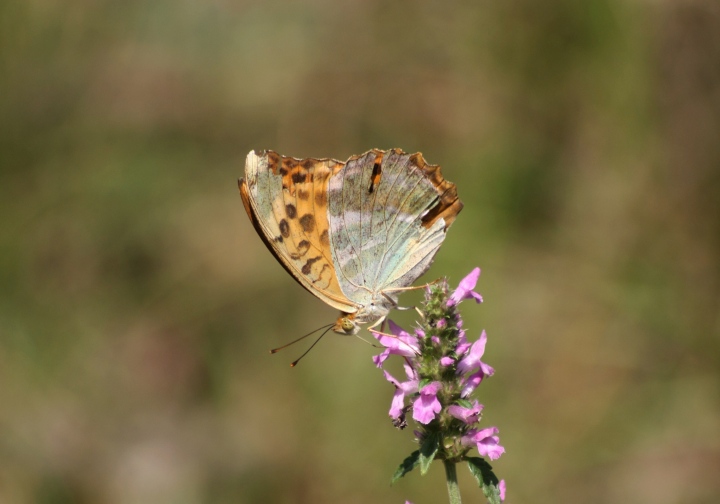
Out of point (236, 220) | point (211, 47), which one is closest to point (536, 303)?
point (236, 220)

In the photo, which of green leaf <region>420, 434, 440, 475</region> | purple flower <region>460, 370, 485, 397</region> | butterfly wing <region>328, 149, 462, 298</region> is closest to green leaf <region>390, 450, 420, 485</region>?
green leaf <region>420, 434, 440, 475</region>

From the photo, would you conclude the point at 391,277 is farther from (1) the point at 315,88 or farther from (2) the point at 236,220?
(1) the point at 315,88

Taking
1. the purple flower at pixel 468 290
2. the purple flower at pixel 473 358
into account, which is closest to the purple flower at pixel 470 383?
the purple flower at pixel 473 358

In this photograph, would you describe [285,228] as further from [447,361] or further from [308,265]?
[447,361]

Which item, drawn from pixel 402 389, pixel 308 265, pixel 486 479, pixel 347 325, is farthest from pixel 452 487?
pixel 308 265

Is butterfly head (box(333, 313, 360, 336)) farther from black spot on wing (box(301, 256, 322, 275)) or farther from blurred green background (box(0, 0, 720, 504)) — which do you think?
blurred green background (box(0, 0, 720, 504))

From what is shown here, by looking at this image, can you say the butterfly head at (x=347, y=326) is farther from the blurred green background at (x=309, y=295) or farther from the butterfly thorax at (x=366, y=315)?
the blurred green background at (x=309, y=295)
